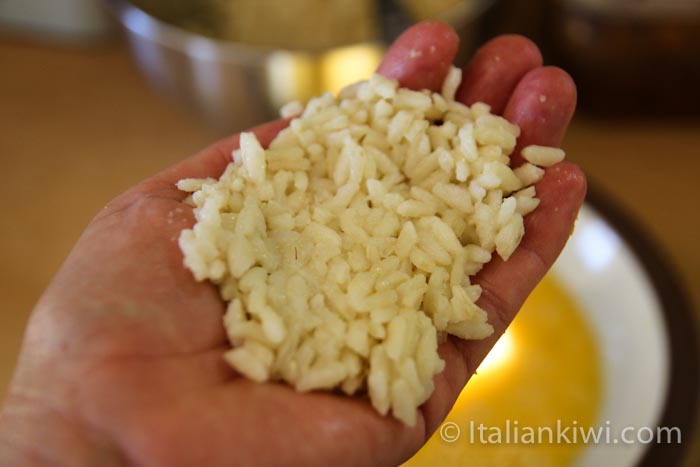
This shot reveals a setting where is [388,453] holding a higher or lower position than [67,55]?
lower

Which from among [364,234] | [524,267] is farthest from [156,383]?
[524,267]

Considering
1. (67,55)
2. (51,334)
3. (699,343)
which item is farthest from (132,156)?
(699,343)

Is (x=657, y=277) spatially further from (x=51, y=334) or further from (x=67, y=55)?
(x=67, y=55)

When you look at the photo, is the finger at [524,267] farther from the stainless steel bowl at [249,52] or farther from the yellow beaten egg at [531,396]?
the stainless steel bowl at [249,52]

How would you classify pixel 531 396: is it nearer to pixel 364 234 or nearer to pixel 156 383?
pixel 364 234

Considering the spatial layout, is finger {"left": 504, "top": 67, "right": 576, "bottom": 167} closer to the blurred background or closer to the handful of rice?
the handful of rice
